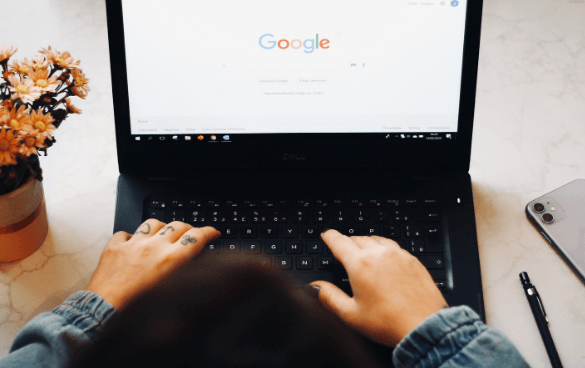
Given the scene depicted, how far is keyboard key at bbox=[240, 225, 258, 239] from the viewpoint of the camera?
2.02 feet

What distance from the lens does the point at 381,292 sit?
0.51 metres

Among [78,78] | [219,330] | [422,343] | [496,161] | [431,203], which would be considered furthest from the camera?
[496,161]

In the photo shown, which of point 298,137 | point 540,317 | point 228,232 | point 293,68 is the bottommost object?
point 540,317

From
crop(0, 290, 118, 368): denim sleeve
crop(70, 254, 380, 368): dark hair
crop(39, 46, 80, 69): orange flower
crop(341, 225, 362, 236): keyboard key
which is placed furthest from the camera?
crop(341, 225, 362, 236): keyboard key

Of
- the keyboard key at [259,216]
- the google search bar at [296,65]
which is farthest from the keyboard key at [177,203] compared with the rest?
the google search bar at [296,65]

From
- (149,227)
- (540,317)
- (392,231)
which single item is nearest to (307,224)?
(392,231)

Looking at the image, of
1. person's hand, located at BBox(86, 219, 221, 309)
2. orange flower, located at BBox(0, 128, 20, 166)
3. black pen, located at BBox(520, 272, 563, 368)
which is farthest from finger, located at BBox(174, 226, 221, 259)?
black pen, located at BBox(520, 272, 563, 368)

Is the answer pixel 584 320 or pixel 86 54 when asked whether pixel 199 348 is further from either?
pixel 86 54

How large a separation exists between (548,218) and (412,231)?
23 cm

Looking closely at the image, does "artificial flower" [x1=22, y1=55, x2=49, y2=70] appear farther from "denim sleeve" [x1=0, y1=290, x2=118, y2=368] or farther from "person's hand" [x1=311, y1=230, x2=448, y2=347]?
"person's hand" [x1=311, y1=230, x2=448, y2=347]

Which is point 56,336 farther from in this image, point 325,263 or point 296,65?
point 296,65

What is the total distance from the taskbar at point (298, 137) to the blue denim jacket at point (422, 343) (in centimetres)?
28

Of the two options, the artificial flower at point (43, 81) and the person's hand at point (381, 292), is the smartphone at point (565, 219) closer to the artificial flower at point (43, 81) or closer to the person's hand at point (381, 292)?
the person's hand at point (381, 292)

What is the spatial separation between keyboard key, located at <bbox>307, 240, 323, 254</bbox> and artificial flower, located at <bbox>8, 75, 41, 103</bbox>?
38 centimetres
